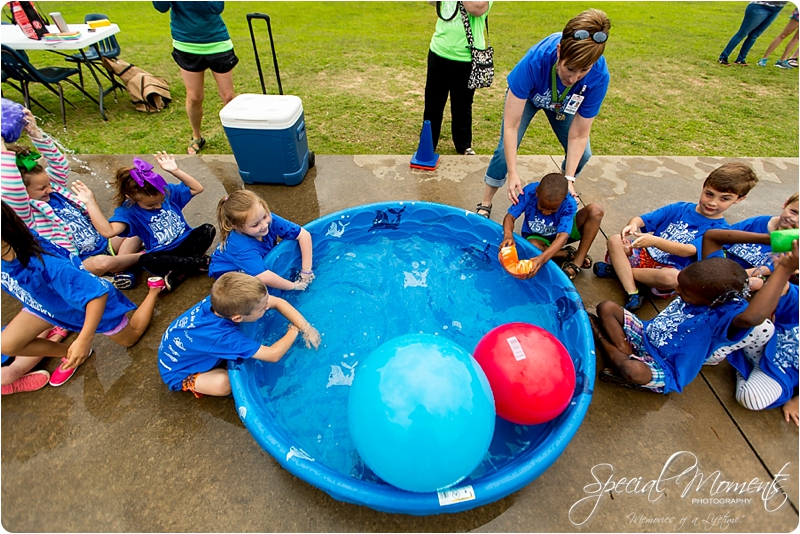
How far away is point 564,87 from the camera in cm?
329

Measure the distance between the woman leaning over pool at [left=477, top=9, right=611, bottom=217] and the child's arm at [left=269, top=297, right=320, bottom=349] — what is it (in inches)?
81.3

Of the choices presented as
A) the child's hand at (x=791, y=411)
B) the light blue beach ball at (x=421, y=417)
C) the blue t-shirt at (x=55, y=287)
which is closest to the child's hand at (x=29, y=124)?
the blue t-shirt at (x=55, y=287)

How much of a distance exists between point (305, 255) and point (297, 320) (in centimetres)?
75

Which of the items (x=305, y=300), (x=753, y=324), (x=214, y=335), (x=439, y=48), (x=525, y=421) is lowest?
(x=305, y=300)

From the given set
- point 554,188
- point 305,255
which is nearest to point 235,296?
point 305,255

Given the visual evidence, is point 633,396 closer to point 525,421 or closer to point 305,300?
point 525,421

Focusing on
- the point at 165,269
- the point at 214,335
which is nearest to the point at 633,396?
the point at 214,335

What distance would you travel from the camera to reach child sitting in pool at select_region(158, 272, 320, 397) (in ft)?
7.94

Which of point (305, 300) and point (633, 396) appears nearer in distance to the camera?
point (633, 396)

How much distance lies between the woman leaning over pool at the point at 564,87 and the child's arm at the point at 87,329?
10.6ft

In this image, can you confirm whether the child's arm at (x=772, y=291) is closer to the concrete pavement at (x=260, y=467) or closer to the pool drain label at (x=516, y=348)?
the concrete pavement at (x=260, y=467)

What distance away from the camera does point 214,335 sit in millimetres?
2420

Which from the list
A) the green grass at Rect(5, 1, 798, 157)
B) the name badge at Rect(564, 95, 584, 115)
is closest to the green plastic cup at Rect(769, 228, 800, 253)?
the name badge at Rect(564, 95, 584, 115)

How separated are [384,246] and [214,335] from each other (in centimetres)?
197
